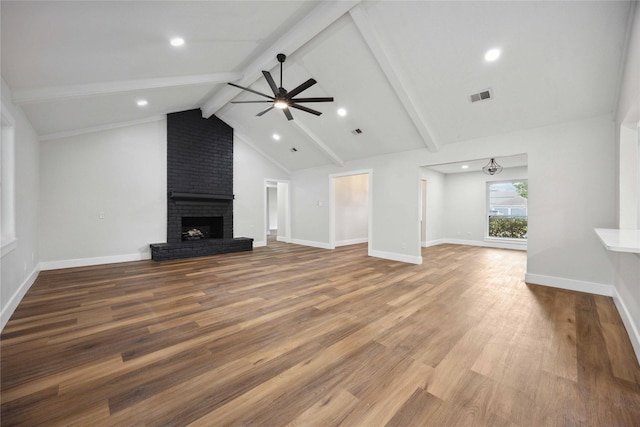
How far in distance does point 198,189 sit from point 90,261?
2.61 metres

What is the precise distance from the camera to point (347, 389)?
164cm

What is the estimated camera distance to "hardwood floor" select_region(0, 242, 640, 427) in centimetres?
146

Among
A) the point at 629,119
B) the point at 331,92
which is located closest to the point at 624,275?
the point at 629,119

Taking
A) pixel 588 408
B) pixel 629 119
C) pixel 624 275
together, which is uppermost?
pixel 629 119

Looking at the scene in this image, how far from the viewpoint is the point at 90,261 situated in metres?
5.16

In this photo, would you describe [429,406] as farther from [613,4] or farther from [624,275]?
[613,4]

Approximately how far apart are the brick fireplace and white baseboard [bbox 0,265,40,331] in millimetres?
1872

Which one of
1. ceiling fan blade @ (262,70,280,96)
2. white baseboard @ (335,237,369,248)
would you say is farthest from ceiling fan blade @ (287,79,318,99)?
white baseboard @ (335,237,369,248)

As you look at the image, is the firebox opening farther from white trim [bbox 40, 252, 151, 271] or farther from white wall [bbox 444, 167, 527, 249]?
white wall [bbox 444, 167, 527, 249]

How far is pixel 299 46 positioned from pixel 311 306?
11.6 ft

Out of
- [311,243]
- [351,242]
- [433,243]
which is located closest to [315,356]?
[311,243]

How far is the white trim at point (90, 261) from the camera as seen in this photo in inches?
188

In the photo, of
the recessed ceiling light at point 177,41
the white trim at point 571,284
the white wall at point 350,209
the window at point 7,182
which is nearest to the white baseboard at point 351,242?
the white wall at point 350,209

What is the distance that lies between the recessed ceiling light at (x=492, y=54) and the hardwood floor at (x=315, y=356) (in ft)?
9.96
